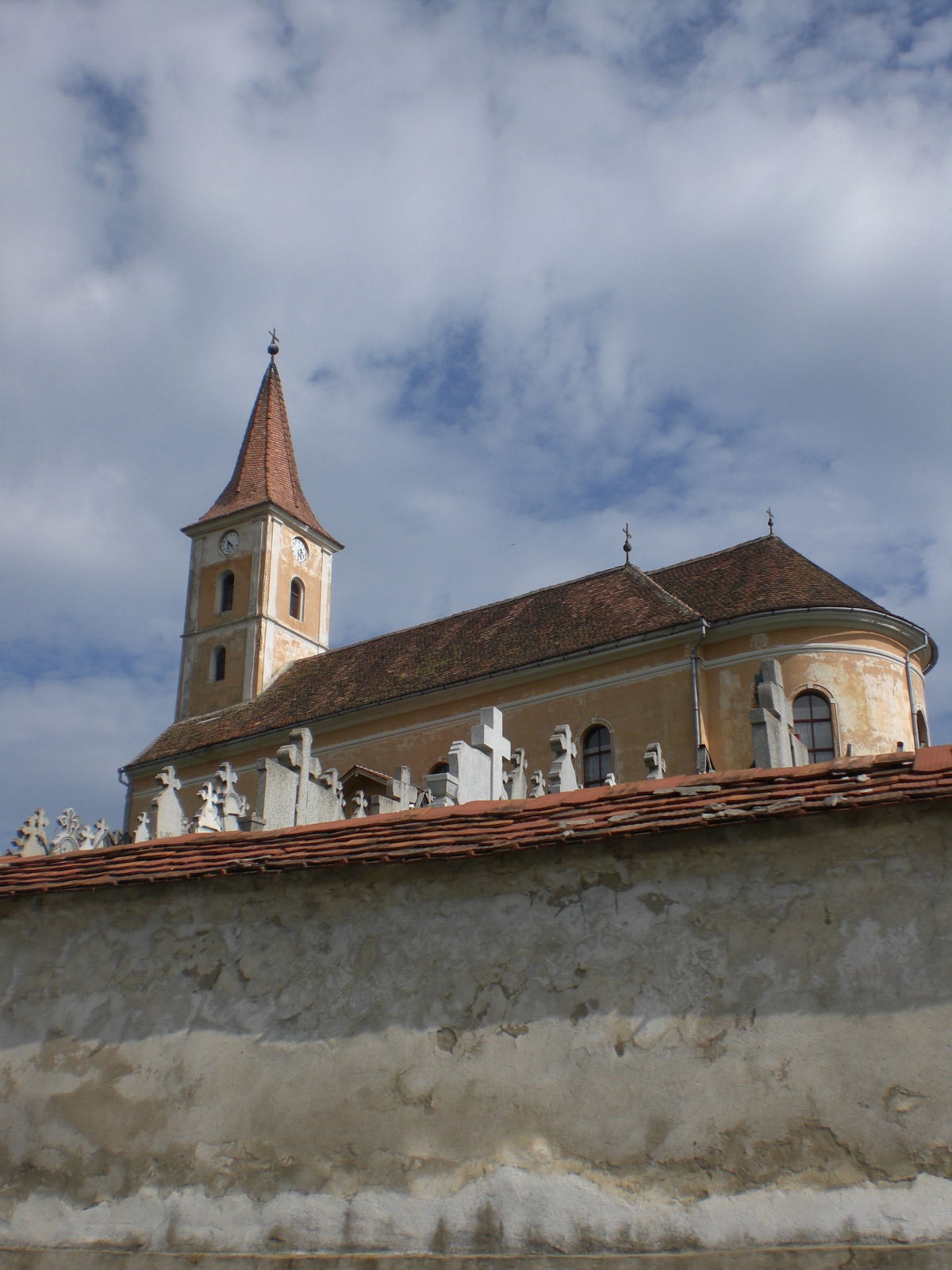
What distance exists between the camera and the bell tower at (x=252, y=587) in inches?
1564

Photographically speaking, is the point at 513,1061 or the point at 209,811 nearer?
the point at 513,1061

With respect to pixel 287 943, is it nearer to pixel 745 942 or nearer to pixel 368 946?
pixel 368 946

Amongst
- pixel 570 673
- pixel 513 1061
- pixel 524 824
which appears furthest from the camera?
pixel 570 673

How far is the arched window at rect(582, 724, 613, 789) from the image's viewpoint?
2753cm

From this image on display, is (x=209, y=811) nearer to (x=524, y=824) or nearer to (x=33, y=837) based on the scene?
(x=33, y=837)

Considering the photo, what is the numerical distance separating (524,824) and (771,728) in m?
5.17

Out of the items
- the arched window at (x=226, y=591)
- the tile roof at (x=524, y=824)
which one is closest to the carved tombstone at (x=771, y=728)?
the tile roof at (x=524, y=824)

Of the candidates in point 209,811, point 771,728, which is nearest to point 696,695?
point 209,811

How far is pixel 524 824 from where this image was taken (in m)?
8.02

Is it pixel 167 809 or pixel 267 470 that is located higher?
pixel 267 470

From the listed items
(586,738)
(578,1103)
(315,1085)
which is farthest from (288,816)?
(586,738)

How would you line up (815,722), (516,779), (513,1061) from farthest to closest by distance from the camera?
(815,722) < (516,779) < (513,1061)

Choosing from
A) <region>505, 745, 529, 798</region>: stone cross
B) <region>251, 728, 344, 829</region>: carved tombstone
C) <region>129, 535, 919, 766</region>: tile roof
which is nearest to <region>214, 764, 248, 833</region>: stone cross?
<region>251, 728, 344, 829</region>: carved tombstone

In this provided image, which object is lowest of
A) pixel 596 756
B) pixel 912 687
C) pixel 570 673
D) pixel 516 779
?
pixel 516 779
